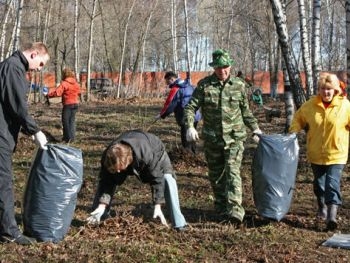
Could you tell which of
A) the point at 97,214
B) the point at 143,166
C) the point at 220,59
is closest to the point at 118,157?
the point at 143,166

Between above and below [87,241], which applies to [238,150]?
above

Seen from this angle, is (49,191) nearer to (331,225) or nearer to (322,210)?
(331,225)

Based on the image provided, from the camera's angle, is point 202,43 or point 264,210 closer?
point 264,210

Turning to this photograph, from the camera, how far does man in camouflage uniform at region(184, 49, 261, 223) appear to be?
18.3ft

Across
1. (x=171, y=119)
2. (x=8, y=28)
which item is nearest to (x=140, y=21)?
(x=8, y=28)

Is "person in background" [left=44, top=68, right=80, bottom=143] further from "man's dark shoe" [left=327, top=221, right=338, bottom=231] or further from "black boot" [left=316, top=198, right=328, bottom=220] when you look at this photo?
"man's dark shoe" [left=327, top=221, right=338, bottom=231]

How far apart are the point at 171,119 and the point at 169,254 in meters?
13.0

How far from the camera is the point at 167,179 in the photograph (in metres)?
5.20

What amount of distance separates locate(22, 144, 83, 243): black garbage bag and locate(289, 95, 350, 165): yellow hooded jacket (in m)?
2.38

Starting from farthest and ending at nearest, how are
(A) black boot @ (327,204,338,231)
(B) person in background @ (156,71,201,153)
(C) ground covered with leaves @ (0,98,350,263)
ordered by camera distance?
1. (B) person in background @ (156,71,201,153)
2. (A) black boot @ (327,204,338,231)
3. (C) ground covered with leaves @ (0,98,350,263)

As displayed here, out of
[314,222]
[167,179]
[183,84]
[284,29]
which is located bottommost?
[314,222]

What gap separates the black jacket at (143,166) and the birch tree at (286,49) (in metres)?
4.25

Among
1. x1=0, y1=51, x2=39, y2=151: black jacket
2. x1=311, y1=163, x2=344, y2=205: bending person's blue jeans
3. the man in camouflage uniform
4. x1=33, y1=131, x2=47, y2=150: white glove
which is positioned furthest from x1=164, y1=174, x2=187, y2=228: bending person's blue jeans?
x1=311, y1=163, x2=344, y2=205: bending person's blue jeans

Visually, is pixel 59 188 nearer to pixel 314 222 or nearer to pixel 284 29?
pixel 314 222
